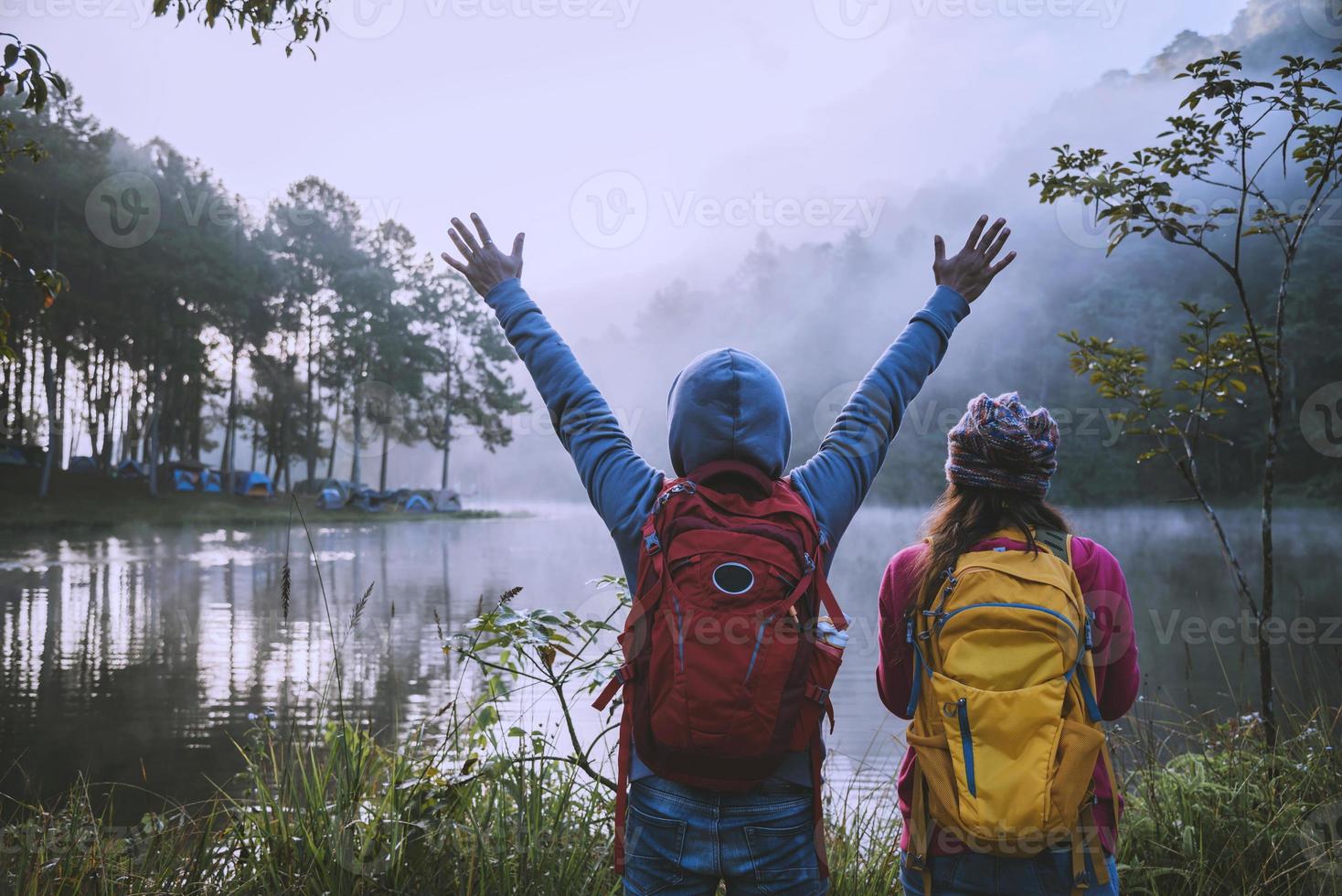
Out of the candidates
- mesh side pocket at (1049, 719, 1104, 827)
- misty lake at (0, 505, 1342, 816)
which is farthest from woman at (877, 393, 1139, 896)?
misty lake at (0, 505, 1342, 816)

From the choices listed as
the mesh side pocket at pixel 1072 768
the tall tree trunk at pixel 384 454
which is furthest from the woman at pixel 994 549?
the tall tree trunk at pixel 384 454

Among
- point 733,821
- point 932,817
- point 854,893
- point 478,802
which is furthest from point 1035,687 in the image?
point 478,802

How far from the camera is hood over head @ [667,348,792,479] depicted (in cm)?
147

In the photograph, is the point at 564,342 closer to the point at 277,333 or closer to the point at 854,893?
the point at 854,893

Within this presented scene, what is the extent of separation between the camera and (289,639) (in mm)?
2570

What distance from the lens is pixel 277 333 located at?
99.2 ft

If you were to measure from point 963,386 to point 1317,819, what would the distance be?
42335mm

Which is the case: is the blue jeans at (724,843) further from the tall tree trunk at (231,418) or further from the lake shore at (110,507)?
the tall tree trunk at (231,418)

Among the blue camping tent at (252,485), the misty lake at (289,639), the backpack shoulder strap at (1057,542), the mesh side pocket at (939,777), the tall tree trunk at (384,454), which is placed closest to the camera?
the mesh side pocket at (939,777)

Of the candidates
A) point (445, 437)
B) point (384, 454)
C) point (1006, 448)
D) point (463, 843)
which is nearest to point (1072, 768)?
point (1006, 448)

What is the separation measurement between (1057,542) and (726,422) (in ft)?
2.14

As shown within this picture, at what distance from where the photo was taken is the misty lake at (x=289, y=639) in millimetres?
4754

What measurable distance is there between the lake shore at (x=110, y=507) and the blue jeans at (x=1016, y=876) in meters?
20.6

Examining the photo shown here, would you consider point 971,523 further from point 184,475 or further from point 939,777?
point 184,475
